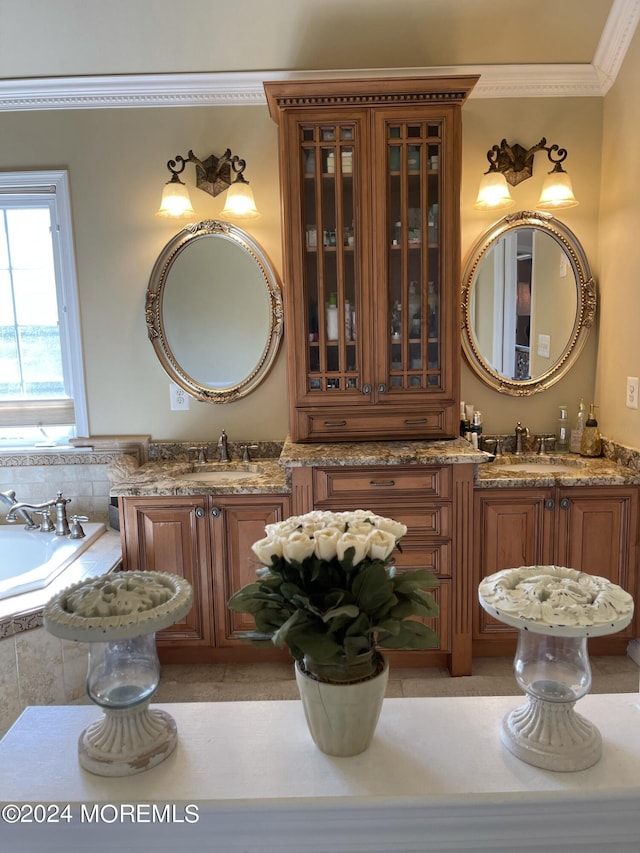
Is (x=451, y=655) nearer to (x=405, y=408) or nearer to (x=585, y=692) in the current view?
(x=405, y=408)

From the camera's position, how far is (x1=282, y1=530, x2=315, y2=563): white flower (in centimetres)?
84

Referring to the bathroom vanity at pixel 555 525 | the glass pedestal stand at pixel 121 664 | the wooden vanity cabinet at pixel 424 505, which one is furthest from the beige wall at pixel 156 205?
the glass pedestal stand at pixel 121 664

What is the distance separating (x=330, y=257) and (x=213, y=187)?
29.9 inches

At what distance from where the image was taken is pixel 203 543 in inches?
109

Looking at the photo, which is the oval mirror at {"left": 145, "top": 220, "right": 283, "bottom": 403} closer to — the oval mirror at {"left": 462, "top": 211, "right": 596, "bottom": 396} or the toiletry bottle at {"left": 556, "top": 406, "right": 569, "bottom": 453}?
the oval mirror at {"left": 462, "top": 211, "right": 596, "bottom": 396}

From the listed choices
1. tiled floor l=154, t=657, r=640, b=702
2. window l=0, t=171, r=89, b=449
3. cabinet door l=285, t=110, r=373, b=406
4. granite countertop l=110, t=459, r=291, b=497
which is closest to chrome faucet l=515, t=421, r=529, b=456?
cabinet door l=285, t=110, r=373, b=406

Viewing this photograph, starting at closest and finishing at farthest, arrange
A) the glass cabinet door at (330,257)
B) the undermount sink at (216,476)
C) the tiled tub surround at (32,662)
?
the tiled tub surround at (32,662), the glass cabinet door at (330,257), the undermount sink at (216,476)

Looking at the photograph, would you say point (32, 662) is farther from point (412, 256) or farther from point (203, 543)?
point (412, 256)

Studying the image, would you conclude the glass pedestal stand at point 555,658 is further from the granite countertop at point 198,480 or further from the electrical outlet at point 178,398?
Answer: the electrical outlet at point 178,398

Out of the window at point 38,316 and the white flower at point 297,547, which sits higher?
the window at point 38,316

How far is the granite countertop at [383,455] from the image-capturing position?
2.59 metres

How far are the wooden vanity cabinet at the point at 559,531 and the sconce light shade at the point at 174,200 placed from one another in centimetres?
186

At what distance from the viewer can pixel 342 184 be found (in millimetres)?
2736

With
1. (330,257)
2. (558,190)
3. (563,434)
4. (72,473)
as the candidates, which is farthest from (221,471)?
(558,190)
